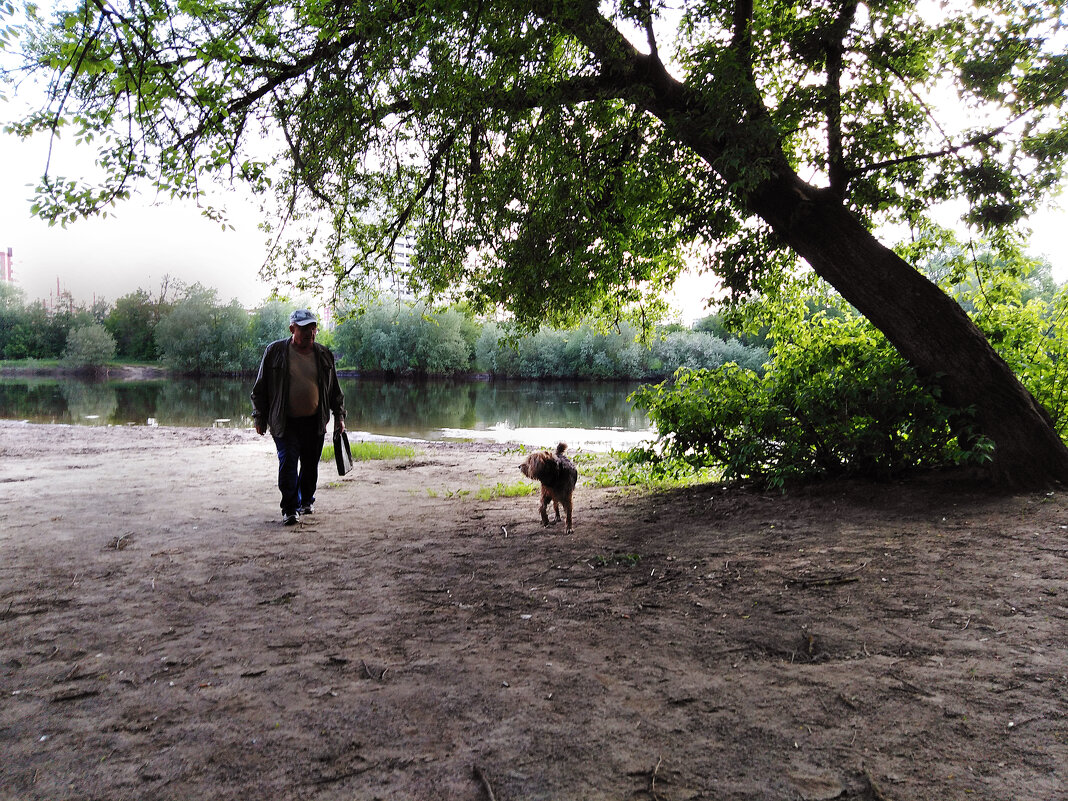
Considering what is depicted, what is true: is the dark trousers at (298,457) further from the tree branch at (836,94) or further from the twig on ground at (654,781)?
the tree branch at (836,94)

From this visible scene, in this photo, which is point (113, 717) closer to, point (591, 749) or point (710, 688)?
point (591, 749)

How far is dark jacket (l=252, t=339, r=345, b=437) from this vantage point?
6.76m

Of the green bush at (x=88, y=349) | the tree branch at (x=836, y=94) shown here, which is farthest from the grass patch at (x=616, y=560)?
the green bush at (x=88, y=349)

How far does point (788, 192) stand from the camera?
6.53 m

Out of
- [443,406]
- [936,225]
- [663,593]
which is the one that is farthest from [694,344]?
[663,593]

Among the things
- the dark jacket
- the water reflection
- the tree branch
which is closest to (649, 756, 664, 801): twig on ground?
the dark jacket

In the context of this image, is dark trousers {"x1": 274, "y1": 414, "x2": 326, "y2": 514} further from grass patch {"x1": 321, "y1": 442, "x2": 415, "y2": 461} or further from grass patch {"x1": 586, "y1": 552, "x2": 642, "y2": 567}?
grass patch {"x1": 321, "y1": 442, "x2": 415, "y2": 461}

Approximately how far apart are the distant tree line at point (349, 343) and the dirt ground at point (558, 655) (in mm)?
40420

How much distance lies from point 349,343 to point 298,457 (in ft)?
207

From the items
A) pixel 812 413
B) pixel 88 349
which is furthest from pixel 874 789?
pixel 88 349

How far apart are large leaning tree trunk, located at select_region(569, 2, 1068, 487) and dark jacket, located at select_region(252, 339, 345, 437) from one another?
14.1 ft

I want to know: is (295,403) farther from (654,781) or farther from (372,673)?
(654,781)

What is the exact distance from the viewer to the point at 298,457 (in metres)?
7.12

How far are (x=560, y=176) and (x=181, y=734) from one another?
530cm
